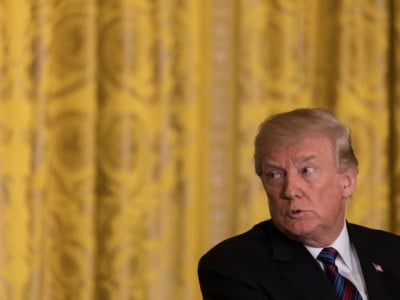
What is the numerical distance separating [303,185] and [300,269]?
0.22 m

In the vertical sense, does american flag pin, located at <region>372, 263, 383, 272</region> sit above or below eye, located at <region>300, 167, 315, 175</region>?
below

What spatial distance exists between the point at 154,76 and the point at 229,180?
529 millimetres

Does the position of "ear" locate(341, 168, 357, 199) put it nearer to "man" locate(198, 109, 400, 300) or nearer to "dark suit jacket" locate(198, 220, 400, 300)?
"man" locate(198, 109, 400, 300)

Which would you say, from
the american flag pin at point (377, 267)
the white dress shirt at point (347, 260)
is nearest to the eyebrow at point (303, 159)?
the white dress shirt at point (347, 260)

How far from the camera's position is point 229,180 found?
3154 mm

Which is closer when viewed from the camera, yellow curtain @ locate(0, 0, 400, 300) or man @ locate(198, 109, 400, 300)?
man @ locate(198, 109, 400, 300)

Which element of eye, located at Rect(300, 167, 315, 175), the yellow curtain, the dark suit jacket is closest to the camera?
the dark suit jacket

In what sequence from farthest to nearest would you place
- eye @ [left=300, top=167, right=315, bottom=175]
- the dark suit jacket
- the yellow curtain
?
the yellow curtain, eye @ [left=300, top=167, right=315, bottom=175], the dark suit jacket

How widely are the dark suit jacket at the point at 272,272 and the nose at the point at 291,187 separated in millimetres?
143

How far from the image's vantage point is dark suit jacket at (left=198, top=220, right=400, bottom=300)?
6.48 feet

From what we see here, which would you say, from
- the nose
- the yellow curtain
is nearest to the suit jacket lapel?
the nose

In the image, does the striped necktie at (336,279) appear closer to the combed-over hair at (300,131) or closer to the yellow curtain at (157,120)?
the combed-over hair at (300,131)

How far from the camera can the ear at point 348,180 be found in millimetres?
2148

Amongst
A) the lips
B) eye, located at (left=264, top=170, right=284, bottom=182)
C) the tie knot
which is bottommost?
the tie knot
